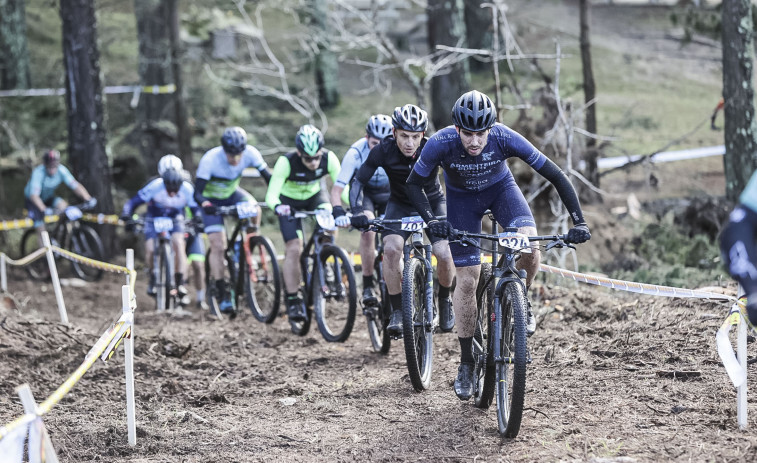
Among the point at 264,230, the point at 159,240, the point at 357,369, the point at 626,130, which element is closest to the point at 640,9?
the point at 626,130

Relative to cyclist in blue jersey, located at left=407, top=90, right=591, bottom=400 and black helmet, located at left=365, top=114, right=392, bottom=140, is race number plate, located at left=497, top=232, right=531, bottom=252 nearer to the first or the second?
cyclist in blue jersey, located at left=407, top=90, right=591, bottom=400

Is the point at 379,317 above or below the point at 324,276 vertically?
below

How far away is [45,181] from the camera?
16172 millimetres

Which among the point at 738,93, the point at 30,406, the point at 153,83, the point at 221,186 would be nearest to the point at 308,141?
the point at 221,186

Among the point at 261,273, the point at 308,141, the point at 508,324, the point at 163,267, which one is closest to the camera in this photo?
the point at 508,324

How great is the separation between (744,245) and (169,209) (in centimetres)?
989

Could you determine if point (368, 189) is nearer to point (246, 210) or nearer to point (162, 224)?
point (246, 210)

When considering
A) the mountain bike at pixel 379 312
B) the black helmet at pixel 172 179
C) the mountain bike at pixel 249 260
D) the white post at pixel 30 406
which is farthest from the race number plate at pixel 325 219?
the white post at pixel 30 406

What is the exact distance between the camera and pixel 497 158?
6.41m

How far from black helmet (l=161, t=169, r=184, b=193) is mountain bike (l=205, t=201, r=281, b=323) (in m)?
0.98

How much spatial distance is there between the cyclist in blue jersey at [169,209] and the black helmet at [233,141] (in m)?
1.43

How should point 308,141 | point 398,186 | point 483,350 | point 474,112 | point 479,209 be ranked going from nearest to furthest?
point 474,112 < point 483,350 < point 479,209 < point 398,186 < point 308,141

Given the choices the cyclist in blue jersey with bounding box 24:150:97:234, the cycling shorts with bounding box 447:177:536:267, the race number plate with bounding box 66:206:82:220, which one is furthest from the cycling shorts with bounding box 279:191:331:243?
the cyclist in blue jersey with bounding box 24:150:97:234

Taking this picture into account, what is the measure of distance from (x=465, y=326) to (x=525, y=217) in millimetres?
920
